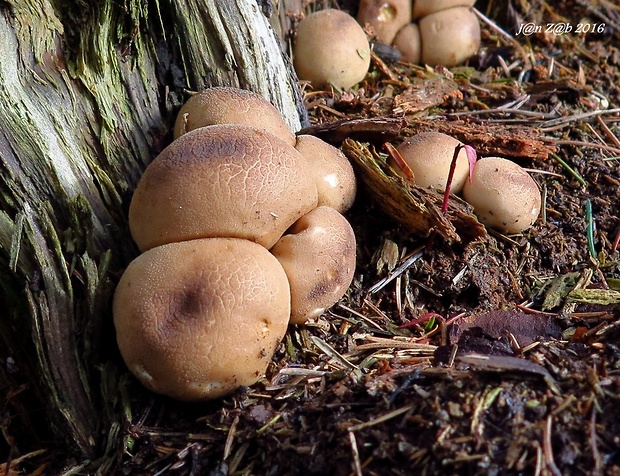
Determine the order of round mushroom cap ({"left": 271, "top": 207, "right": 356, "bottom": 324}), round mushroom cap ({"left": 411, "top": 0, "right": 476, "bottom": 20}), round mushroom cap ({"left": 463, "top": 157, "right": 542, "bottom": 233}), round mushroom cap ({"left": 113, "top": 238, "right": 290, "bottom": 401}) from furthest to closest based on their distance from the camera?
round mushroom cap ({"left": 411, "top": 0, "right": 476, "bottom": 20})
round mushroom cap ({"left": 463, "top": 157, "right": 542, "bottom": 233})
round mushroom cap ({"left": 271, "top": 207, "right": 356, "bottom": 324})
round mushroom cap ({"left": 113, "top": 238, "right": 290, "bottom": 401})

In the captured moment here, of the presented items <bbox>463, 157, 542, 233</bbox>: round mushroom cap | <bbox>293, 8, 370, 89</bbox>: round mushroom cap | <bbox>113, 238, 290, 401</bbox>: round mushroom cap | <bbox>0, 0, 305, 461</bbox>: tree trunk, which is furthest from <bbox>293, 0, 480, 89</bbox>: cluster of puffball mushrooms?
<bbox>113, 238, 290, 401</bbox>: round mushroom cap


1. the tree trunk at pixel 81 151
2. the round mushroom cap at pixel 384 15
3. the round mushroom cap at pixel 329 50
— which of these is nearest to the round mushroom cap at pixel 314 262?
the tree trunk at pixel 81 151

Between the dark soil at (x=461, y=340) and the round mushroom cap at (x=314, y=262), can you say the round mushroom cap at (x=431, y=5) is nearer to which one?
the dark soil at (x=461, y=340)

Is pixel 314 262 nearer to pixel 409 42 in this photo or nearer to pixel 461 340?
pixel 461 340

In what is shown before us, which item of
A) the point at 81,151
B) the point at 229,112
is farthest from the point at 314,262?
the point at 81,151

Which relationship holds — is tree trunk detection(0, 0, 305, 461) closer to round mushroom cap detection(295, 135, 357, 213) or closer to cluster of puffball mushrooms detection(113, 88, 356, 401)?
cluster of puffball mushrooms detection(113, 88, 356, 401)

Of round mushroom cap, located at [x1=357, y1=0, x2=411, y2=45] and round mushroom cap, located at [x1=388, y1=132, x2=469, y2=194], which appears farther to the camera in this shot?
round mushroom cap, located at [x1=357, y1=0, x2=411, y2=45]

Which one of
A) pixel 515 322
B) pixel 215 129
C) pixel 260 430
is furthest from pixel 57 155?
pixel 515 322
